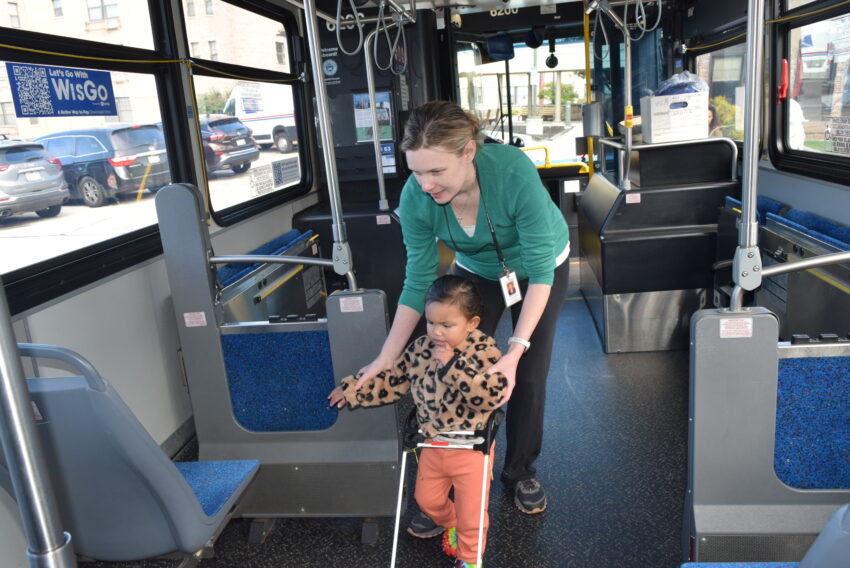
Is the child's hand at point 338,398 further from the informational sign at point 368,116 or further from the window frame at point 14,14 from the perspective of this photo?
the informational sign at point 368,116

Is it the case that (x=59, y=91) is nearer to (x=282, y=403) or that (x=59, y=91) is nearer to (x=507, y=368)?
(x=282, y=403)

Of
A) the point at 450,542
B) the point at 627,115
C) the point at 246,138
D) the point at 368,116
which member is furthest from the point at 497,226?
the point at 368,116

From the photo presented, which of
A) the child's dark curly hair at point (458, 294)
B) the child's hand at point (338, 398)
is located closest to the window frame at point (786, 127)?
the child's dark curly hair at point (458, 294)

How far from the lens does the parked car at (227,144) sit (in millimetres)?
4043

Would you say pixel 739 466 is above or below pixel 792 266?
below

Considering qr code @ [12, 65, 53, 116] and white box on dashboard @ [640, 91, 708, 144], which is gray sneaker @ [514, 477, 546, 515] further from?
white box on dashboard @ [640, 91, 708, 144]

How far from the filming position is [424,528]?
2.55 meters

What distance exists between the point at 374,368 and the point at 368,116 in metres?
3.79

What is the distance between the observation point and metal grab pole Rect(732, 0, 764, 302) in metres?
1.65

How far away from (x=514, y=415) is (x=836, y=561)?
1723 millimetres

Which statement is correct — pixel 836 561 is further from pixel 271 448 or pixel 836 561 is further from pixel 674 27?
Answer: pixel 674 27

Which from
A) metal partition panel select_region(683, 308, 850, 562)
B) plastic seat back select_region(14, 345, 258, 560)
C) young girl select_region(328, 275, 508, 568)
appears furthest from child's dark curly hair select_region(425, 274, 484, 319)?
plastic seat back select_region(14, 345, 258, 560)

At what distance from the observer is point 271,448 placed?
263cm

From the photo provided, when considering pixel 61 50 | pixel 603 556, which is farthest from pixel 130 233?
pixel 603 556
